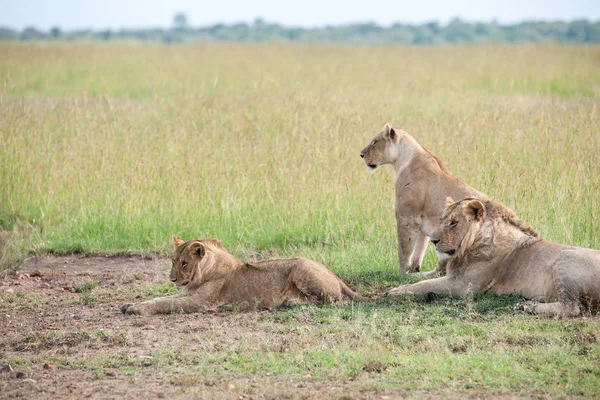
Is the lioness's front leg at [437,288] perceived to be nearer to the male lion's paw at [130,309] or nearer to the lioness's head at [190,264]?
the lioness's head at [190,264]

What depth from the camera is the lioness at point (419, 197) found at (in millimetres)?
7992

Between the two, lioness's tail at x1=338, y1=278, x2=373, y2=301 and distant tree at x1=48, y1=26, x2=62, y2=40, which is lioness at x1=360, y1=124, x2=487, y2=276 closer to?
lioness's tail at x1=338, y1=278, x2=373, y2=301

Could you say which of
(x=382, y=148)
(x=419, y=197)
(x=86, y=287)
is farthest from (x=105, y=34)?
(x=419, y=197)

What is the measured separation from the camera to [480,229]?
23.0 ft

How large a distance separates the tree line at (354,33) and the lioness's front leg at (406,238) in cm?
7104

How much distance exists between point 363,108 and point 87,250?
584cm

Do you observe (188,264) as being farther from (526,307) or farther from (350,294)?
(526,307)

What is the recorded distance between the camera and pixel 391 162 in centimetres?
874

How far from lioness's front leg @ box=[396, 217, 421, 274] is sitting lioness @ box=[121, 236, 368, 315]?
1213 mm

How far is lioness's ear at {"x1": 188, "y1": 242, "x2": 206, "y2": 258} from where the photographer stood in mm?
6906

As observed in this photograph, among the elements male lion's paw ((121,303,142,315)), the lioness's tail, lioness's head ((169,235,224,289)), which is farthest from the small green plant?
the lioness's tail

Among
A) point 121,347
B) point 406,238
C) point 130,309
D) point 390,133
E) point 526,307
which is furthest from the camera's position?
point 390,133

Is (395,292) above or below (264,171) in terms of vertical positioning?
below

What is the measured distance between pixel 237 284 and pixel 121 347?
50.7 inches
